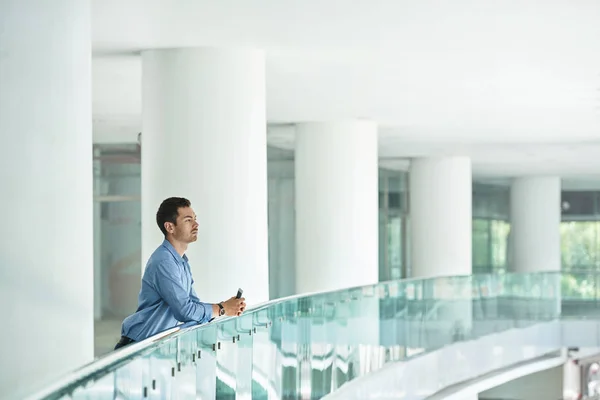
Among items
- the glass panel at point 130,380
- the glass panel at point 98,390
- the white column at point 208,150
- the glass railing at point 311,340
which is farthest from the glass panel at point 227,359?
the white column at point 208,150

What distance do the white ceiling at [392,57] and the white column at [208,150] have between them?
0.33m

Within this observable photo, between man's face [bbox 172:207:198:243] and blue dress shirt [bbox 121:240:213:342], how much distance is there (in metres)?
0.09

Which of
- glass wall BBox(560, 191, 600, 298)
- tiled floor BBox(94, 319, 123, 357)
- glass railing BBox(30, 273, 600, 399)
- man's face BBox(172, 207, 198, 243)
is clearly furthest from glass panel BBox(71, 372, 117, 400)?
glass wall BBox(560, 191, 600, 298)

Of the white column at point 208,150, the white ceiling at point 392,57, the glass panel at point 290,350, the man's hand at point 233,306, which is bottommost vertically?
the glass panel at point 290,350

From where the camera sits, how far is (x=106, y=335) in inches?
789

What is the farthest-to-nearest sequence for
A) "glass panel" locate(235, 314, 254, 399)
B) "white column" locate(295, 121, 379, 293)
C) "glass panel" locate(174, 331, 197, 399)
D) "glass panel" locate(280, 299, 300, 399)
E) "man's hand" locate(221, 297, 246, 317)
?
"white column" locate(295, 121, 379, 293)
"glass panel" locate(280, 299, 300, 399)
"glass panel" locate(235, 314, 254, 399)
"man's hand" locate(221, 297, 246, 317)
"glass panel" locate(174, 331, 197, 399)

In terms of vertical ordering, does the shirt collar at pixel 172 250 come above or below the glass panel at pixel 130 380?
above

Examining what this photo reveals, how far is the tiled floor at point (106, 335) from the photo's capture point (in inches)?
743

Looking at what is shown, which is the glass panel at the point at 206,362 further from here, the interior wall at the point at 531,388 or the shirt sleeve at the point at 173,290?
the interior wall at the point at 531,388

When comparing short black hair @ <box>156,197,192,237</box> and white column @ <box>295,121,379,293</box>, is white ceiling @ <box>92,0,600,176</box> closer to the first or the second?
white column @ <box>295,121,379,293</box>

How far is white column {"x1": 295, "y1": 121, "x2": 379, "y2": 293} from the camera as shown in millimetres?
17656

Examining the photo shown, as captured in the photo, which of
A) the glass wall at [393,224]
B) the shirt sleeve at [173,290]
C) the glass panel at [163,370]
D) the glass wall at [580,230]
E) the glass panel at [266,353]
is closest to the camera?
the glass panel at [163,370]

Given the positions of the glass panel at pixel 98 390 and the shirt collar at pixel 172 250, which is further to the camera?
the shirt collar at pixel 172 250

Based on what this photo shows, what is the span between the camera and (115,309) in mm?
22875
